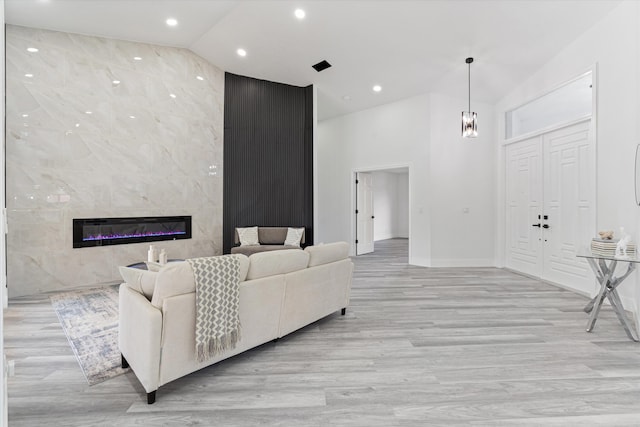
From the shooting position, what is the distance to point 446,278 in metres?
5.61

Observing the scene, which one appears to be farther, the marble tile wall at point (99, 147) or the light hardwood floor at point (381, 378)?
the marble tile wall at point (99, 147)

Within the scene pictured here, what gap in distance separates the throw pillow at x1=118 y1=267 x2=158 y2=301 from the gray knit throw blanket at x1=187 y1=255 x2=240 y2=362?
11.2 inches

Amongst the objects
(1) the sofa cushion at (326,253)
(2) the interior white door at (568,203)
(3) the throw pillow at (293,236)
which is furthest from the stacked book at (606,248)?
(3) the throw pillow at (293,236)

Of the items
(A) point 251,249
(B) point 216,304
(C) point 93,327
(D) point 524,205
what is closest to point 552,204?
(D) point 524,205

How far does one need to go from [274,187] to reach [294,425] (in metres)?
5.30

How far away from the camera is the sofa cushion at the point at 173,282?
2.19m

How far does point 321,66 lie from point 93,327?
518 centimetres

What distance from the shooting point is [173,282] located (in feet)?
7.26

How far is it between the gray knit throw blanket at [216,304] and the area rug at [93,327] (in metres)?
0.81

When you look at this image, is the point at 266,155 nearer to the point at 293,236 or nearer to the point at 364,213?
the point at 293,236

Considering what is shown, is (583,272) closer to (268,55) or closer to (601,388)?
(601,388)

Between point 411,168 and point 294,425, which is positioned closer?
point 294,425

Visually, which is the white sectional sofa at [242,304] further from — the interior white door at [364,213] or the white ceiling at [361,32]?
the interior white door at [364,213]

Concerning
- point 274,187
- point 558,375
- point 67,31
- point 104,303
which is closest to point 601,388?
point 558,375
